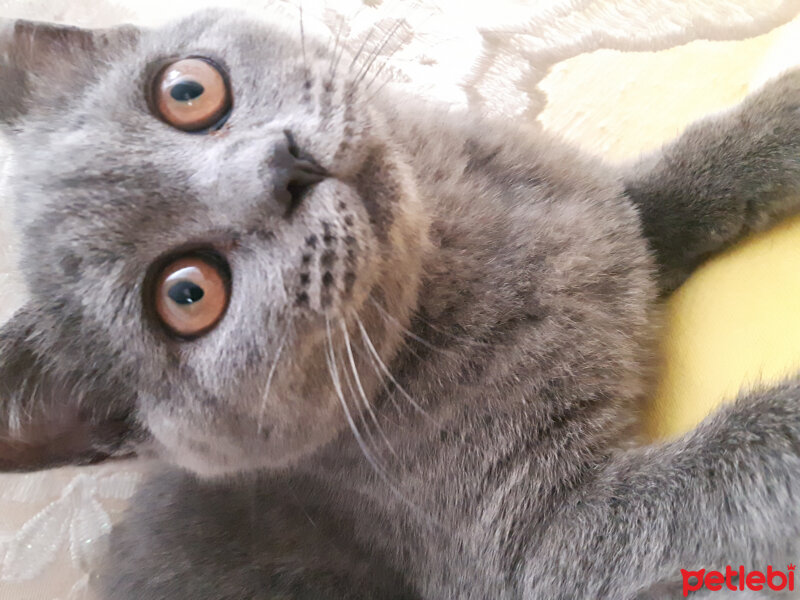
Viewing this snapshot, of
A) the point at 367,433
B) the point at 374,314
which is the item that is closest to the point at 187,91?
Answer: the point at 374,314

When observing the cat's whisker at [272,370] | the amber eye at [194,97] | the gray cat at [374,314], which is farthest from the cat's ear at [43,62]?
the cat's whisker at [272,370]

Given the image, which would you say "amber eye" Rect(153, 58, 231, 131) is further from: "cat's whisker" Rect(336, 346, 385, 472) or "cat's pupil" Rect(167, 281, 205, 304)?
"cat's whisker" Rect(336, 346, 385, 472)

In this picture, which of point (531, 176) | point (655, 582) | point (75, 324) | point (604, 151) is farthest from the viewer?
point (604, 151)

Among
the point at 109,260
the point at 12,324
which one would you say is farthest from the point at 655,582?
the point at 12,324

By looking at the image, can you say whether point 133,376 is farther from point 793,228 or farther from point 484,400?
point 793,228

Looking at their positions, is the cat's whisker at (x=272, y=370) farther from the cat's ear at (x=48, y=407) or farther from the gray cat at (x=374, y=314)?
the cat's ear at (x=48, y=407)

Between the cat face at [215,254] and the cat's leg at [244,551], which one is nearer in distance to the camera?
the cat face at [215,254]

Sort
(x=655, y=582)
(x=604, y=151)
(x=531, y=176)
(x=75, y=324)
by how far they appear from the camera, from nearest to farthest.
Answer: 1. (x=655, y=582)
2. (x=75, y=324)
3. (x=531, y=176)
4. (x=604, y=151)
